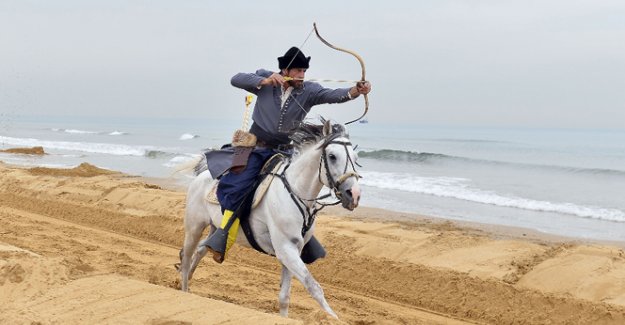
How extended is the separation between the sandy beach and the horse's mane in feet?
4.81

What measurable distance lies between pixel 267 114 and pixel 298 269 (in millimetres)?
1540

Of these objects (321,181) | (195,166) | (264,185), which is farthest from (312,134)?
(195,166)

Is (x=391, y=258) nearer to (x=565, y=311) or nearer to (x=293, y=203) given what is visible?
(x=565, y=311)

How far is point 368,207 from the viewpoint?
643 inches

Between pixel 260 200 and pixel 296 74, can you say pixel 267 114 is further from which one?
pixel 260 200

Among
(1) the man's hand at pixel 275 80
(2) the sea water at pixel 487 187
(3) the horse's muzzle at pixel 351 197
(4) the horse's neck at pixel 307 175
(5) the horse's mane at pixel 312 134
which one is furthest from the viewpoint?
(2) the sea water at pixel 487 187

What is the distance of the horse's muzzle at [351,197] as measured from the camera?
518 cm

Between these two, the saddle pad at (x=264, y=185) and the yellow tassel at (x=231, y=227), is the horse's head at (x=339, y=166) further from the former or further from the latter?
the yellow tassel at (x=231, y=227)

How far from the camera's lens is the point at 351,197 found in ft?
17.0

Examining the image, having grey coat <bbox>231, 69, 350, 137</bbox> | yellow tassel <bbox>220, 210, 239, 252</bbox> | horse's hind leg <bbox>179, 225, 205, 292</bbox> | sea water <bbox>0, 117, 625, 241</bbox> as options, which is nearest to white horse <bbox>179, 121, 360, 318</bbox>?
yellow tassel <bbox>220, 210, 239, 252</bbox>

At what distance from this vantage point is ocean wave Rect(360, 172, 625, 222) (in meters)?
16.9

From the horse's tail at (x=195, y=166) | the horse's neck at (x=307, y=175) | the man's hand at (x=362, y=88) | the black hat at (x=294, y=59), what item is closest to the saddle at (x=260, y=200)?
→ the horse's neck at (x=307, y=175)

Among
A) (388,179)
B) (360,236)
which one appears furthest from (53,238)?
(388,179)

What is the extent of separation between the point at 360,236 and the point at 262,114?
4.61m
